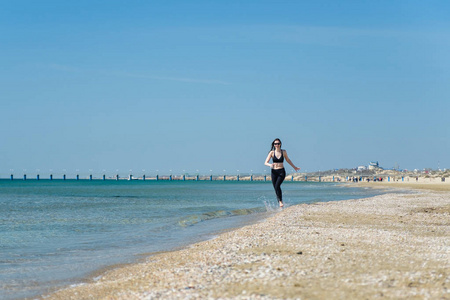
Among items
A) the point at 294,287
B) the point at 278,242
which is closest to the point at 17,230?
the point at 278,242

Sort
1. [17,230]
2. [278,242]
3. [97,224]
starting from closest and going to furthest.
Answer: [278,242], [17,230], [97,224]

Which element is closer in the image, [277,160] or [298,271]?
[298,271]

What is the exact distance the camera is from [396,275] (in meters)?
6.85

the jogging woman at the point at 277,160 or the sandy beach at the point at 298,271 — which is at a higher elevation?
the jogging woman at the point at 277,160

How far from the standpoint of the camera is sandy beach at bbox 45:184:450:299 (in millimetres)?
6234

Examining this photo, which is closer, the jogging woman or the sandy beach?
the sandy beach

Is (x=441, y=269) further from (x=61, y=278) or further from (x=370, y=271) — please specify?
(x=61, y=278)

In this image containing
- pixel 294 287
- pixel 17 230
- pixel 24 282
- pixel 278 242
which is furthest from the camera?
pixel 17 230

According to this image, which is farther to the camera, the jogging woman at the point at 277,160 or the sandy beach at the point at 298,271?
the jogging woman at the point at 277,160

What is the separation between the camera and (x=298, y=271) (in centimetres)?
729

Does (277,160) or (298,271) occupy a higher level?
(277,160)

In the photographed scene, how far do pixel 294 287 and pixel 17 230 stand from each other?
15738 mm

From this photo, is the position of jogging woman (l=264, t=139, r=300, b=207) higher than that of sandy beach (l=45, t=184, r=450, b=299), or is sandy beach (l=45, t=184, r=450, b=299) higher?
jogging woman (l=264, t=139, r=300, b=207)

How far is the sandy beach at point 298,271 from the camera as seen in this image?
623 cm
